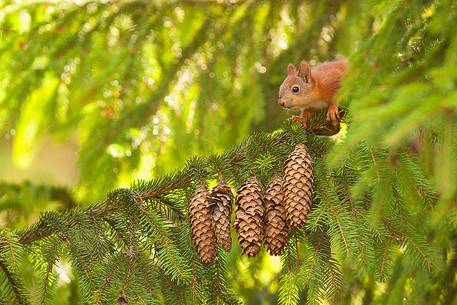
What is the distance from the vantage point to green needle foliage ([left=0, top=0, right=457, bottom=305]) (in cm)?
185

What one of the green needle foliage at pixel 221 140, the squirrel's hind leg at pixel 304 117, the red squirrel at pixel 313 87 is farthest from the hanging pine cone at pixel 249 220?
the red squirrel at pixel 313 87

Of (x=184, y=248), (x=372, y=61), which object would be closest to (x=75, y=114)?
(x=184, y=248)

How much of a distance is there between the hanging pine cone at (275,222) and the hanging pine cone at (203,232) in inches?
5.2

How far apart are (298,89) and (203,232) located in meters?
1.06

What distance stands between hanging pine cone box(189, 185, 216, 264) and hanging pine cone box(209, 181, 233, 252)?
2 cm

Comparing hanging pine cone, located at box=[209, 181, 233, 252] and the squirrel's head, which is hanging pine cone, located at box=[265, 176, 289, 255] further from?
the squirrel's head

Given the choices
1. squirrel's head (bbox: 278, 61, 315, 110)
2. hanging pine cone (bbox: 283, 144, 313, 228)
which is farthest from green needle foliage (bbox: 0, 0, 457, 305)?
squirrel's head (bbox: 278, 61, 315, 110)

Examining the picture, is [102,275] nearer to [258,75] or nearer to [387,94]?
[387,94]

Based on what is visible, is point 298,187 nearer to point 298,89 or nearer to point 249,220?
point 249,220

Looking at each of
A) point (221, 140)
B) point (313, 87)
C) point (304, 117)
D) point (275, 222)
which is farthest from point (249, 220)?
point (221, 140)

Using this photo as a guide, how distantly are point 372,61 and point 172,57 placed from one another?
2.33m

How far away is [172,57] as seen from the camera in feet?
13.5

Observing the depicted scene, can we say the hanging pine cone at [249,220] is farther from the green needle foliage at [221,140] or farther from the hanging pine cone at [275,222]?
the green needle foliage at [221,140]

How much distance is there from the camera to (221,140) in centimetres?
402
